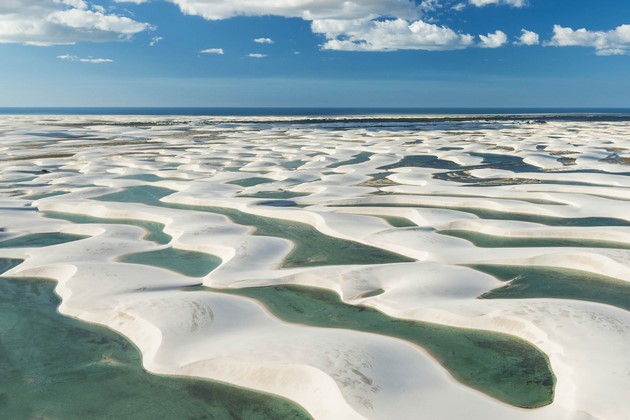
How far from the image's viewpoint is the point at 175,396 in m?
5.32

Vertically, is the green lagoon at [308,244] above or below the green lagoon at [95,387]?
below

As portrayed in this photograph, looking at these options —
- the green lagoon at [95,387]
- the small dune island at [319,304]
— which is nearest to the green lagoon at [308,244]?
the small dune island at [319,304]

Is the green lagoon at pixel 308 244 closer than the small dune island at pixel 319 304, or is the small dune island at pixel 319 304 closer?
the small dune island at pixel 319 304

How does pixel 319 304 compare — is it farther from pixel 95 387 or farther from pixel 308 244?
pixel 308 244

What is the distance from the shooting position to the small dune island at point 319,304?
203 inches

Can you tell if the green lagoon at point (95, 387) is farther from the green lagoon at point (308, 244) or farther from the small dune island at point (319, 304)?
the green lagoon at point (308, 244)

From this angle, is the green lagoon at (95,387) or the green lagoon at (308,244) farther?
the green lagoon at (308,244)

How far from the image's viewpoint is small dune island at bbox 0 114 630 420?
516 centimetres

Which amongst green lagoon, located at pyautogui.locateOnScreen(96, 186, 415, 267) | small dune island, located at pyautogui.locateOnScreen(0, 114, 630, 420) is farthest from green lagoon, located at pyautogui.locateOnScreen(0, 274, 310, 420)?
green lagoon, located at pyautogui.locateOnScreen(96, 186, 415, 267)

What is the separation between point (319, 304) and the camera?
7586mm

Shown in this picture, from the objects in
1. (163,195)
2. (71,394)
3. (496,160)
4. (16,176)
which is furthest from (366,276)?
(496,160)

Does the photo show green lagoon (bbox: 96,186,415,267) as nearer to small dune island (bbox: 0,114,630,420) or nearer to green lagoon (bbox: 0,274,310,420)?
small dune island (bbox: 0,114,630,420)

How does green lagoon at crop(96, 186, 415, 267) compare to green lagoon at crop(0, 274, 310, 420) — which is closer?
green lagoon at crop(0, 274, 310, 420)

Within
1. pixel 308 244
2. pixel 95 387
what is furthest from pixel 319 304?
pixel 308 244
